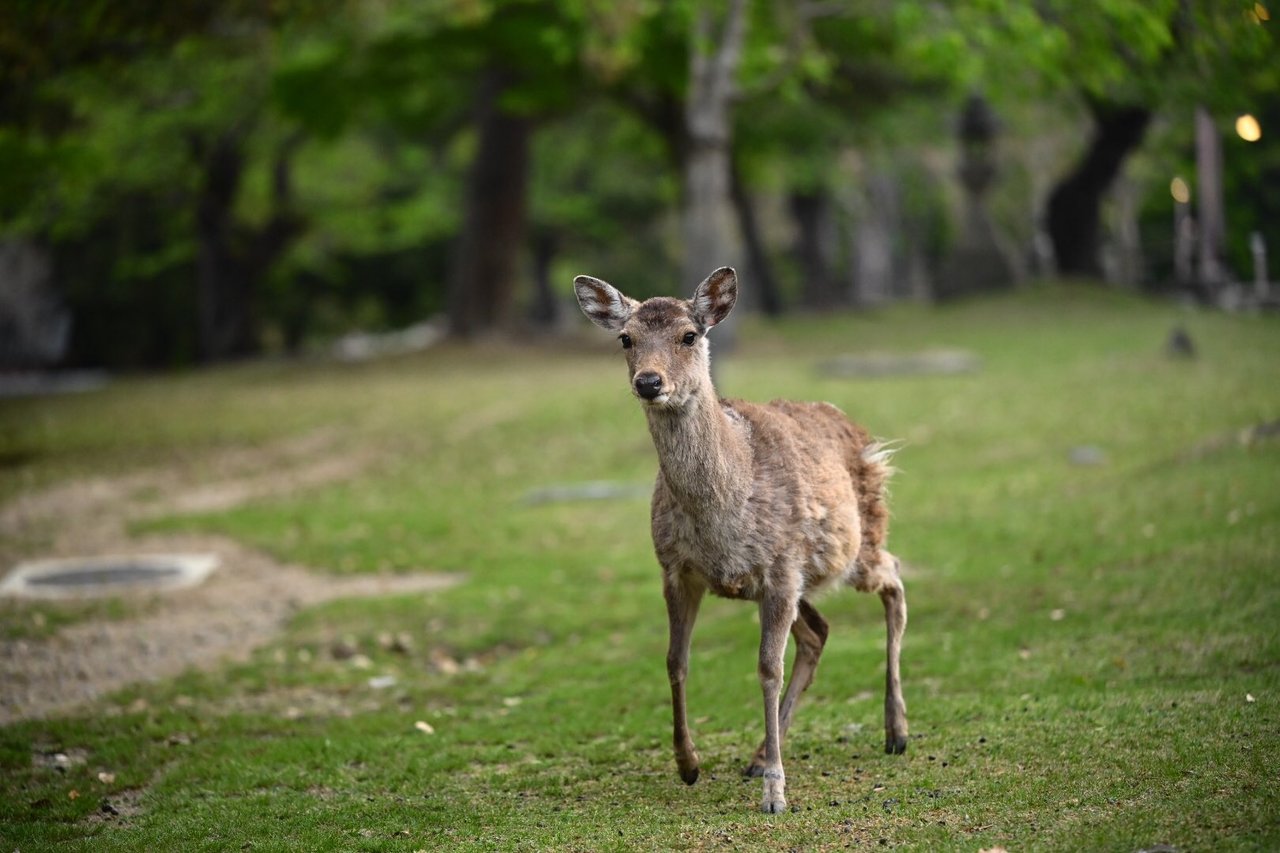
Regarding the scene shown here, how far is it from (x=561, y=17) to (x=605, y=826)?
22083 mm

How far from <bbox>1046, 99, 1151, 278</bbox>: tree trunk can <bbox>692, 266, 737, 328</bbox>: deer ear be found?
27121 mm

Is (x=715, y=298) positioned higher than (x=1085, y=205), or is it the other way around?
(x=1085, y=205)

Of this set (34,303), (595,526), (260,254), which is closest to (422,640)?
(595,526)

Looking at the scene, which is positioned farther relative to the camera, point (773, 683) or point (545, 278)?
point (545, 278)

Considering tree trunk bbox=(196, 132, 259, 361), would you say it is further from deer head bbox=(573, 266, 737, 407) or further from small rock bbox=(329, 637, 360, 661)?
deer head bbox=(573, 266, 737, 407)

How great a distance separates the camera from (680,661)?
694cm

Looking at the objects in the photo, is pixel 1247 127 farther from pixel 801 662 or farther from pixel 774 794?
pixel 774 794

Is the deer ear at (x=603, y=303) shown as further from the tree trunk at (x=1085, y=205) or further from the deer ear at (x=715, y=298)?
the tree trunk at (x=1085, y=205)

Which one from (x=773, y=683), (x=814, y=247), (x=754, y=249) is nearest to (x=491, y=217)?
(x=754, y=249)

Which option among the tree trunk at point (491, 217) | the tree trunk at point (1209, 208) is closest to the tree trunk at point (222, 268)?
the tree trunk at point (491, 217)

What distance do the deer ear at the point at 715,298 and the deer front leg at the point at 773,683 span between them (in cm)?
132

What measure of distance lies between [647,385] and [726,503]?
0.70 meters

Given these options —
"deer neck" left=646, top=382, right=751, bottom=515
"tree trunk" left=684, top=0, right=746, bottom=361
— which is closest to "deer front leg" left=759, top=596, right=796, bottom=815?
"deer neck" left=646, top=382, right=751, bottom=515

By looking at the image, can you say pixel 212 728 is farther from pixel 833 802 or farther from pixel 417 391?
pixel 417 391
